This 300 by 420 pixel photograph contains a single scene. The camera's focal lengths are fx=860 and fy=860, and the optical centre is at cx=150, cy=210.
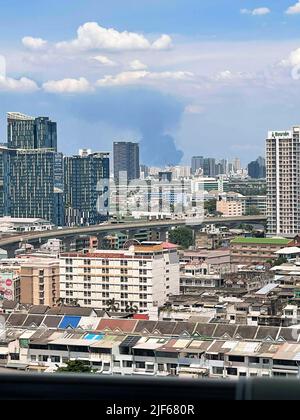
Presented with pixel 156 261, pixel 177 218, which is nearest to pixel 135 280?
pixel 156 261

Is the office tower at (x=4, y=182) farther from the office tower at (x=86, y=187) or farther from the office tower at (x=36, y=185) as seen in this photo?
the office tower at (x=86, y=187)

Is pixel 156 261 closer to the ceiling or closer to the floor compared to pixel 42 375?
closer to the floor

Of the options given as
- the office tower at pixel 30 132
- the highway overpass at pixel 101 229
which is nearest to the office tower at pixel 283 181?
the highway overpass at pixel 101 229

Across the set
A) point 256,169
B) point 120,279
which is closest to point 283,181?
point 256,169

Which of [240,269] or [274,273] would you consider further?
[240,269]

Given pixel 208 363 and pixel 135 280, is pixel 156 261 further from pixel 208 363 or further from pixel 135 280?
pixel 208 363

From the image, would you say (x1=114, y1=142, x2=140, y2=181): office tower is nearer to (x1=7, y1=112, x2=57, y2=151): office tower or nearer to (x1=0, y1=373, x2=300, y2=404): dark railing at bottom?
(x1=7, y1=112, x2=57, y2=151): office tower
